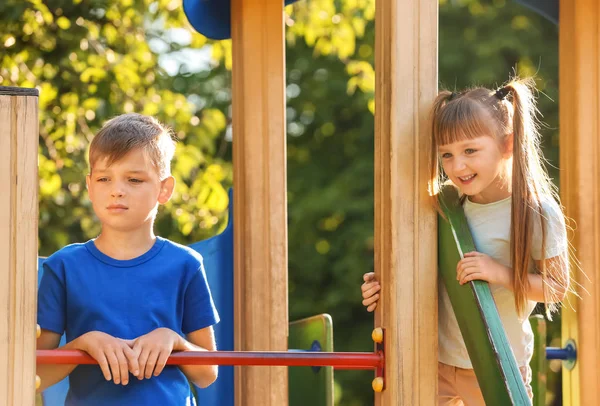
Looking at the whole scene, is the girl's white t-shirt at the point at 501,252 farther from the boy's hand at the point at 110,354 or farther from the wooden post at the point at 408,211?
the boy's hand at the point at 110,354

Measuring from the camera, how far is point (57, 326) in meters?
3.19

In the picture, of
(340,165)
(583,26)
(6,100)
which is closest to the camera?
(6,100)

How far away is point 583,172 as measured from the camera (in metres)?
3.93

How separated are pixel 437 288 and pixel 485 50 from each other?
7.74 m

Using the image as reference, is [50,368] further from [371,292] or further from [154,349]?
[371,292]

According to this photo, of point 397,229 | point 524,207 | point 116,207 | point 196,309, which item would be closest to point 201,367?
point 196,309

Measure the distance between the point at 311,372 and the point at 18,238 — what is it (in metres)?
1.71

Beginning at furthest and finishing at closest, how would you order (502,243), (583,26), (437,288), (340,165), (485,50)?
1. (340,165)
2. (485,50)
3. (583,26)
4. (502,243)
5. (437,288)

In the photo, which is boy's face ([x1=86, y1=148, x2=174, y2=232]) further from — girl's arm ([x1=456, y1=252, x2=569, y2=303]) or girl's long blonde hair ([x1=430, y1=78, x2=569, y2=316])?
girl's arm ([x1=456, y1=252, x2=569, y2=303])

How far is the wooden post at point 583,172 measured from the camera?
3.87m

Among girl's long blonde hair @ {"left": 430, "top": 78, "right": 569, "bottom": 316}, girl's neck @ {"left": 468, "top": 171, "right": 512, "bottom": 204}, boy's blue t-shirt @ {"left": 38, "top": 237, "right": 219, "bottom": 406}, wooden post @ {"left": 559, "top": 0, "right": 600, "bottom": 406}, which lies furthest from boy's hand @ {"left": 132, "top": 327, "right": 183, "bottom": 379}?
wooden post @ {"left": 559, "top": 0, "right": 600, "bottom": 406}

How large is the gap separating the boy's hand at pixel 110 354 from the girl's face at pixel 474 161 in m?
Result: 1.01

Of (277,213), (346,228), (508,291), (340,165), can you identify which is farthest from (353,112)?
(508,291)

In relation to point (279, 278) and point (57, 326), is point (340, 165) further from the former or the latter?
point (57, 326)
